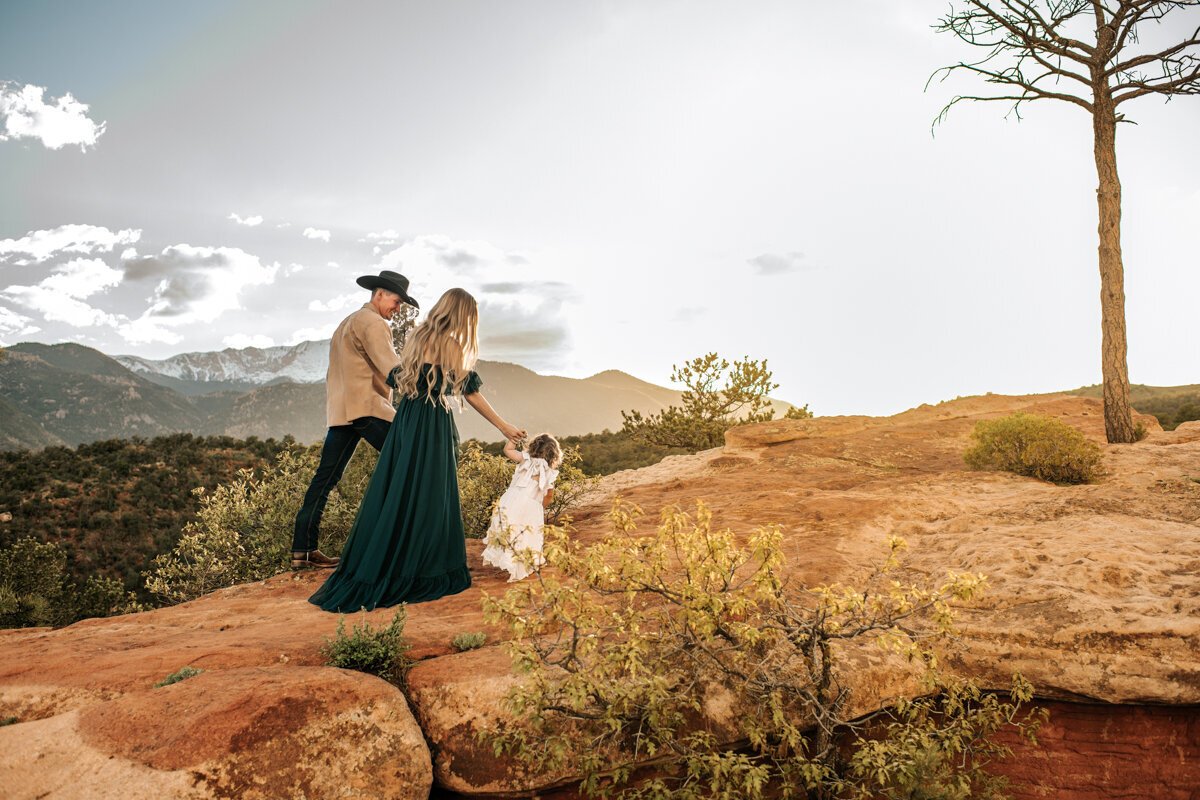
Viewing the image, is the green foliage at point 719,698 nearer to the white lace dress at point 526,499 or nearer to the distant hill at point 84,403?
the white lace dress at point 526,499

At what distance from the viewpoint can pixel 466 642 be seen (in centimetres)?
310

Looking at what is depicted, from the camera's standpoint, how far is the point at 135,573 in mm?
13812

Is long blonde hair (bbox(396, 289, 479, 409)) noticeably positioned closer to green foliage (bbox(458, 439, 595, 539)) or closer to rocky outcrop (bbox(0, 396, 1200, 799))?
rocky outcrop (bbox(0, 396, 1200, 799))

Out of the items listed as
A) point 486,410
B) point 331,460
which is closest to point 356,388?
point 331,460

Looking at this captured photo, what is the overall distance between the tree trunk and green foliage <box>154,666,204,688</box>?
1231 centimetres

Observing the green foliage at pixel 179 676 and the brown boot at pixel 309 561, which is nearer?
the green foliage at pixel 179 676

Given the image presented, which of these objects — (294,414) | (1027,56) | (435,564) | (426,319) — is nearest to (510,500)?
(435,564)

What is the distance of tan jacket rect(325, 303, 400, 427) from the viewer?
15.1 ft

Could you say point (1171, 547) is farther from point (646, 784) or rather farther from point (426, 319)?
point (426, 319)

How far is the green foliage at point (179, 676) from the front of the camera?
2.64 metres

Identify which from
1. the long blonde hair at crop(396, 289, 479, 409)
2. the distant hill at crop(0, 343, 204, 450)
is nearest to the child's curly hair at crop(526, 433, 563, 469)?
the long blonde hair at crop(396, 289, 479, 409)

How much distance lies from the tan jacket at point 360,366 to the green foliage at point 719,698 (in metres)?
2.62

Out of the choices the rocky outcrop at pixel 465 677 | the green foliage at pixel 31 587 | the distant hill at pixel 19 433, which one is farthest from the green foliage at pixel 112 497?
the distant hill at pixel 19 433

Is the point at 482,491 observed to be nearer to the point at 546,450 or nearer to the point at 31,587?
the point at 546,450
